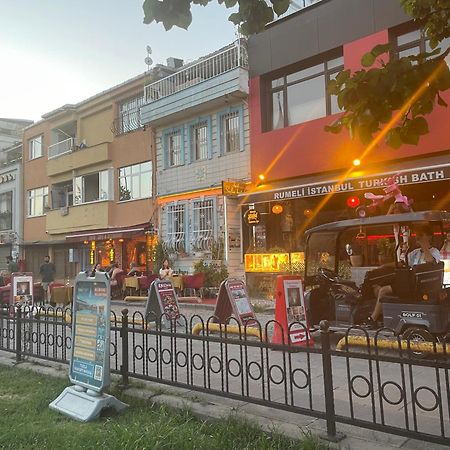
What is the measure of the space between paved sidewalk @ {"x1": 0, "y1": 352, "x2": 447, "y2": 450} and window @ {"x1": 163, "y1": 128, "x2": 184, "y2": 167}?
1426 cm

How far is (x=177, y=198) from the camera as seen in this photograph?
19.4 m

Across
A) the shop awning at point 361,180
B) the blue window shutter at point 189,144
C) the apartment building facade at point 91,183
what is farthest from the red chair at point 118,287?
the shop awning at point 361,180

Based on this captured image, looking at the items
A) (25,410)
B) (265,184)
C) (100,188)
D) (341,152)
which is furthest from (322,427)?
(100,188)

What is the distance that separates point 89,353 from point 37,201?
25809mm

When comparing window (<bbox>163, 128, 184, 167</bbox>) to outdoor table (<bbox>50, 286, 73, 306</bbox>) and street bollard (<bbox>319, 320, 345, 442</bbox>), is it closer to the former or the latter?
outdoor table (<bbox>50, 286, 73, 306</bbox>)

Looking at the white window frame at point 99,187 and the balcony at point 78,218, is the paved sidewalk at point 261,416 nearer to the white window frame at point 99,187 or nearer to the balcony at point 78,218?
the balcony at point 78,218

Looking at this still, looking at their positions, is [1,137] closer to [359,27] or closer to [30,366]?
[359,27]

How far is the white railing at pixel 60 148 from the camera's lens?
1046 inches

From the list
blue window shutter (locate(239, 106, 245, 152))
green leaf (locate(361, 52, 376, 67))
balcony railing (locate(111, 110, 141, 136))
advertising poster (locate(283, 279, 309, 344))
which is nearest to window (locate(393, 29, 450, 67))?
blue window shutter (locate(239, 106, 245, 152))

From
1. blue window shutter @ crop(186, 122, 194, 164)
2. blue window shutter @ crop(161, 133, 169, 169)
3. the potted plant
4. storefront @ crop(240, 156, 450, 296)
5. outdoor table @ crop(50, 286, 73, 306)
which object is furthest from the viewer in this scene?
blue window shutter @ crop(161, 133, 169, 169)

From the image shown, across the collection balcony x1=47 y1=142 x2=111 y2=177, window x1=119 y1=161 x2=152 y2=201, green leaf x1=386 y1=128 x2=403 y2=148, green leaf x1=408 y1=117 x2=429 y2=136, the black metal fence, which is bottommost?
the black metal fence

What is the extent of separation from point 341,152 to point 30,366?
406 inches

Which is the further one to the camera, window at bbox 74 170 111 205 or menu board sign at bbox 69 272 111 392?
window at bbox 74 170 111 205

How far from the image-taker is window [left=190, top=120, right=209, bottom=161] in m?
18.8
